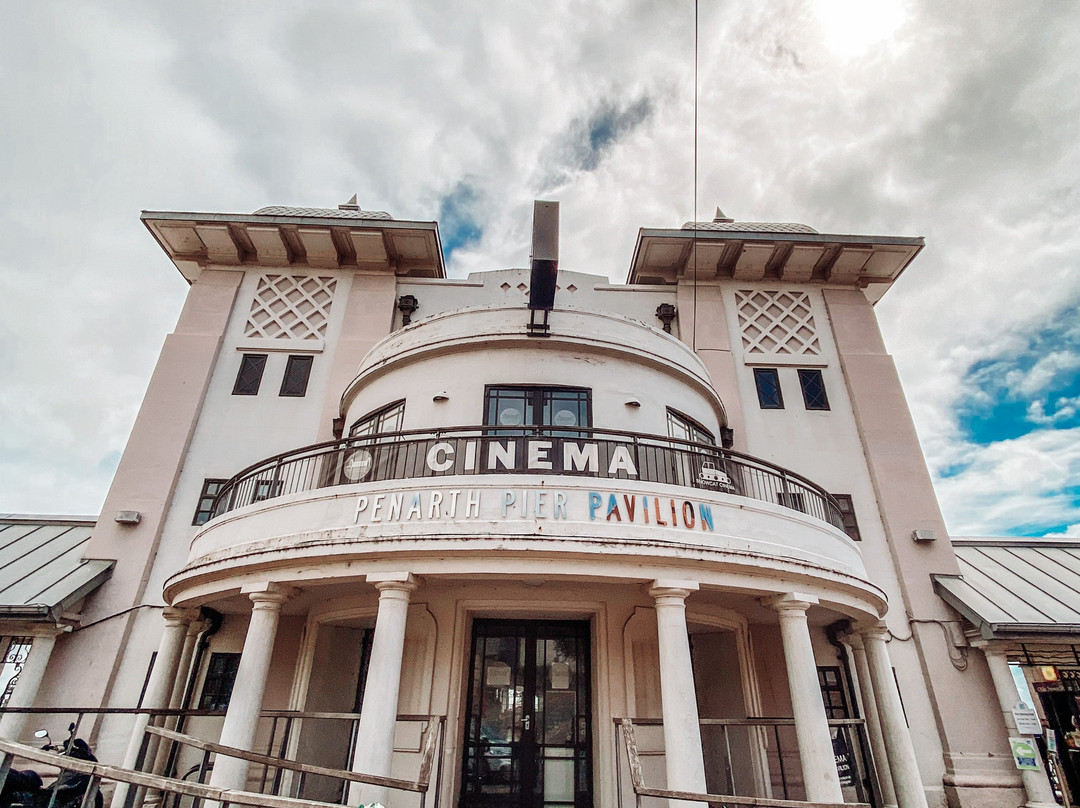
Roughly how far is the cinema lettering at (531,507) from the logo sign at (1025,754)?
29.6 ft

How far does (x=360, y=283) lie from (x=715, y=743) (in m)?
14.4

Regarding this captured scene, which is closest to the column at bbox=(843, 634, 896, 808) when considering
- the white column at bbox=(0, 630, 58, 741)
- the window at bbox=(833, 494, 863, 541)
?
the window at bbox=(833, 494, 863, 541)

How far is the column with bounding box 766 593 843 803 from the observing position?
670 cm

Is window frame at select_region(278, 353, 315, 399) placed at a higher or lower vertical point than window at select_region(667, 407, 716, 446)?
higher

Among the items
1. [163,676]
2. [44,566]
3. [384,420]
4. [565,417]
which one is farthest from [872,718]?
[44,566]

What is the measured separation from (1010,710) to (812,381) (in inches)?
322

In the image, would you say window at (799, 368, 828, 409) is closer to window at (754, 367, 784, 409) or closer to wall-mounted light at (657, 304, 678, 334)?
window at (754, 367, 784, 409)

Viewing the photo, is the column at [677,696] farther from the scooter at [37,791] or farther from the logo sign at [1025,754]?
the logo sign at [1025,754]

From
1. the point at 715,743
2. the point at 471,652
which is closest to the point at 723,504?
the point at 471,652

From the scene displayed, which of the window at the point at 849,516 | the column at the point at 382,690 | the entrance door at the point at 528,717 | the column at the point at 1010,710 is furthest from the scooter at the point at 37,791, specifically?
the column at the point at 1010,710

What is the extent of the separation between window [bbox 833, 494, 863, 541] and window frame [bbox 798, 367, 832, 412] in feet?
8.16

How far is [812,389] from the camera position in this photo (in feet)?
50.3

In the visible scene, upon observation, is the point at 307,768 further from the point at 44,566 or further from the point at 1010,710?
the point at 1010,710

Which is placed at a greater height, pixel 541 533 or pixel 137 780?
pixel 541 533
